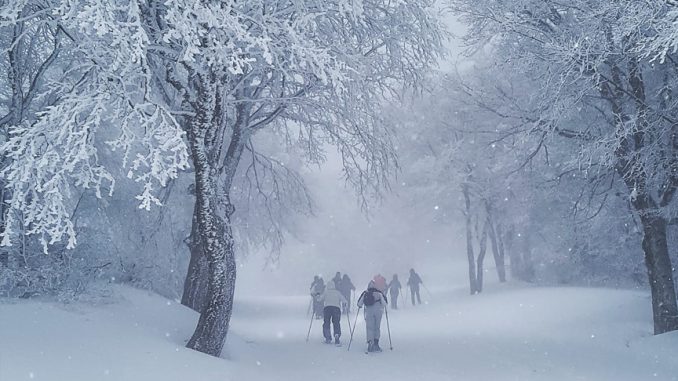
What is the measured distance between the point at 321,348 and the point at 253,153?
194 inches

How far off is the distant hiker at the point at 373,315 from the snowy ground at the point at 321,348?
0.36m

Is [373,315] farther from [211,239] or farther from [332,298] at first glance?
[211,239]

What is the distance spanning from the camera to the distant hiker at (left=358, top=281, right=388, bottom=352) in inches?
480

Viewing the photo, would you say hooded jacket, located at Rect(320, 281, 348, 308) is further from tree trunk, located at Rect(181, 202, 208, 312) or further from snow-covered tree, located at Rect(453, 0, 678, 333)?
snow-covered tree, located at Rect(453, 0, 678, 333)

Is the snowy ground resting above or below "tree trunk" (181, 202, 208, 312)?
below

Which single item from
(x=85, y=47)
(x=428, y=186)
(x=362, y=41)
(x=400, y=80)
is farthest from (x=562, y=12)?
(x=428, y=186)

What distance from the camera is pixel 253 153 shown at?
13.5m

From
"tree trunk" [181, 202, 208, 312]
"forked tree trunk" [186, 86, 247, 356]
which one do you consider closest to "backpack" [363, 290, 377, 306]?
"tree trunk" [181, 202, 208, 312]

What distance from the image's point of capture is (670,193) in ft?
37.9

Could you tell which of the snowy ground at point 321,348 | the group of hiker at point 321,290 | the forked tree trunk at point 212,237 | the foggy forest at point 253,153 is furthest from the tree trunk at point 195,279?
the group of hiker at point 321,290

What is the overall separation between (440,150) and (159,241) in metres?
16.3

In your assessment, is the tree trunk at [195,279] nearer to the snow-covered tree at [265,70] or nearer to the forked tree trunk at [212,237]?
the snow-covered tree at [265,70]

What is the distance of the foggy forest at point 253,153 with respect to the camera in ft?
21.4

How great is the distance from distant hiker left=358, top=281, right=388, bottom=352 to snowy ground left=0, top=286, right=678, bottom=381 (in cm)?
36
